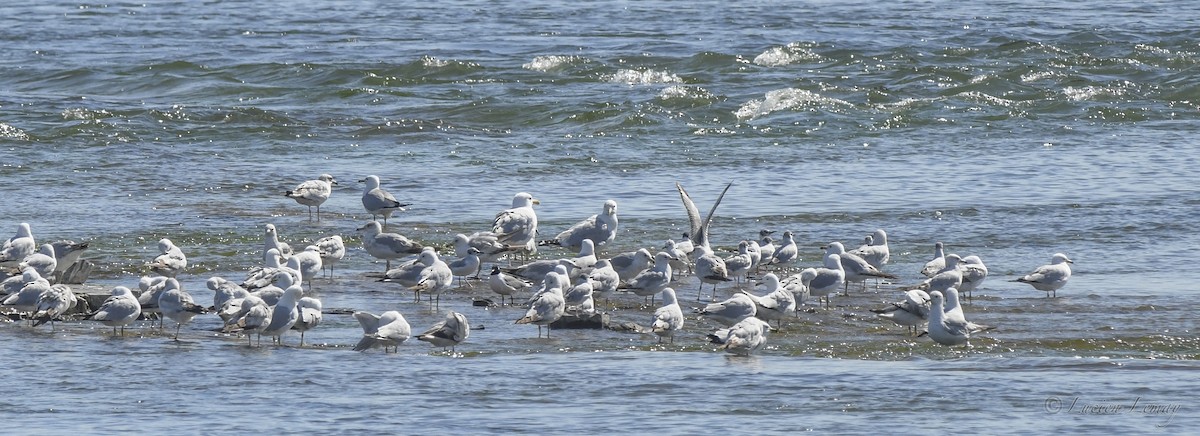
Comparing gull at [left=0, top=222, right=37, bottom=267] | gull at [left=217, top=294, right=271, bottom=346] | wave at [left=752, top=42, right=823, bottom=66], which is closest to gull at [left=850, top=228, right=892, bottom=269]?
gull at [left=217, top=294, right=271, bottom=346]

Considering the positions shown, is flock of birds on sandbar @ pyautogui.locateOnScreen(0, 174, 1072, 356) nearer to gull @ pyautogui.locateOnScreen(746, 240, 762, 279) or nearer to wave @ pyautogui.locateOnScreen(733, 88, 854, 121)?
gull @ pyautogui.locateOnScreen(746, 240, 762, 279)

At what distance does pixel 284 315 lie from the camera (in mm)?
11133

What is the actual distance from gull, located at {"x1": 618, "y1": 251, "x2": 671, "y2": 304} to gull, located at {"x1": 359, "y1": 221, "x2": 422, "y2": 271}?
230 cm

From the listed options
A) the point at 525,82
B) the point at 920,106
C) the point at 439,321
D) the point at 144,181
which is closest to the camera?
the point at 439,321

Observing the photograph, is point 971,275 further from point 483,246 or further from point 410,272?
point 410,272

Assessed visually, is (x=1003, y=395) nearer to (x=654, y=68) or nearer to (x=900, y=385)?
(x=900, y=385)

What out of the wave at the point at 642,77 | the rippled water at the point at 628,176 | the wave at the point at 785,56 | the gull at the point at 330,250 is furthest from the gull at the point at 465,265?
the wave at the point at 785,56

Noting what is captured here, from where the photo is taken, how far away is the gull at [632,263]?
13.7m

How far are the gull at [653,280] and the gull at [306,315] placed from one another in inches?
96.6

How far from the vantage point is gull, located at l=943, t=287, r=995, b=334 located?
1106cm

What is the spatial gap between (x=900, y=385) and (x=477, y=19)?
98.4ft

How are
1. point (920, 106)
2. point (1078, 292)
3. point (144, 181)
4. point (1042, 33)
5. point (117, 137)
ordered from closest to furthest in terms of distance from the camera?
point (1078, 292), point (144, 181), point (117, 137), point (920, 106), point (1042, 33)

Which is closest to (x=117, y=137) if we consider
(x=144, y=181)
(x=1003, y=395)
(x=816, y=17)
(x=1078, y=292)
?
(x=144, y=181)

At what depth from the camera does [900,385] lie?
9961mm
